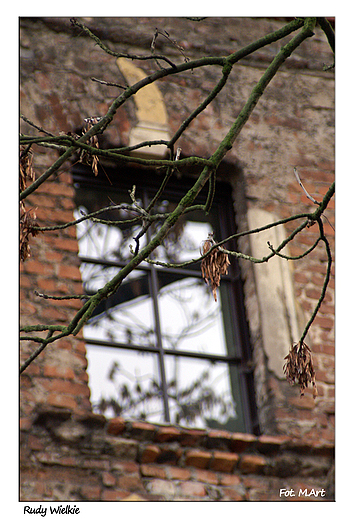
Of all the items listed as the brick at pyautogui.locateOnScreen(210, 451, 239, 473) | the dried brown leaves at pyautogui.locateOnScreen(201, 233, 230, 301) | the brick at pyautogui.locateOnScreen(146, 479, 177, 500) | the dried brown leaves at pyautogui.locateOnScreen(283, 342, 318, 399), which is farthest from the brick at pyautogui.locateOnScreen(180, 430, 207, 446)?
Answer: the dried brown leaves at pyautogui.locateOnScreen(201, 233, 230, 301)

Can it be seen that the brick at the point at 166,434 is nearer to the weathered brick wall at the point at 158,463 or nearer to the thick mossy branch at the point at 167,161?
the weathered brick wall at the point at 158,463

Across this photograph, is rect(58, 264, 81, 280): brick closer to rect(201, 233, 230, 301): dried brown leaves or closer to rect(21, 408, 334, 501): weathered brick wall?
rect(21, 408, 334, 501): weathered brick wall

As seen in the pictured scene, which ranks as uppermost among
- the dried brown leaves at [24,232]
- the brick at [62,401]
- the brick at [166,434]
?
the dried brown leaves at [24,232]

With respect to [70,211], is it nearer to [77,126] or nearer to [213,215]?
[77,126]

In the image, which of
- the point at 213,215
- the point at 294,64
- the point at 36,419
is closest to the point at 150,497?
the point at 36,419

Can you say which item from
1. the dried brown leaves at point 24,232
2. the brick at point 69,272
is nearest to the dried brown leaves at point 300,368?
→ the dried brown leaves at point 24,232

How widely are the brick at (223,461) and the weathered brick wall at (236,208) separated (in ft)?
0.04

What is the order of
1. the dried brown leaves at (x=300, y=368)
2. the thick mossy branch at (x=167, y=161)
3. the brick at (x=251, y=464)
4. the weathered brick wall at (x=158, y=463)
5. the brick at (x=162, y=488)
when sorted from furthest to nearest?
the brick at (x=251, y=464) → the brick at (x=162, y=488) → the weathered brick wall at (x=158, y=463) → the dried brown leaves at (x=300, y=368) → the thick mossy branch at (x=167, y=161)

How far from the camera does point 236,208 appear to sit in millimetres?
5625

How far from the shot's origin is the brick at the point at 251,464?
4629mm

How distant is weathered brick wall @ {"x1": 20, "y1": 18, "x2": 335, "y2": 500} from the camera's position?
4.43m

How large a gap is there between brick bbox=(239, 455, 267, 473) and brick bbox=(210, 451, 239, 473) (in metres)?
0.04

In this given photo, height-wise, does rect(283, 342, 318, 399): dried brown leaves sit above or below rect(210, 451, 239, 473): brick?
above

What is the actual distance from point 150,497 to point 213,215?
2.03 m
